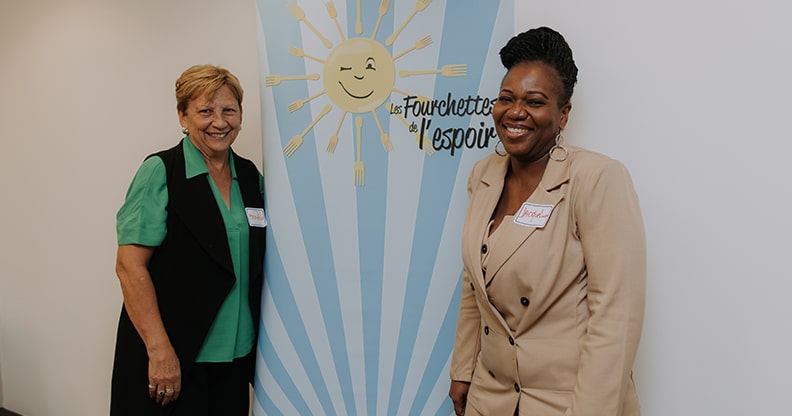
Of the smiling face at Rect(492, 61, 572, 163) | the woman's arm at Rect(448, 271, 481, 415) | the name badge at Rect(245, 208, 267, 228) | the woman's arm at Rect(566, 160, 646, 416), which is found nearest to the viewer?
the woman's arm at Rect(566, 160, 646, 416)

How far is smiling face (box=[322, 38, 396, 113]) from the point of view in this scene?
1.82 m

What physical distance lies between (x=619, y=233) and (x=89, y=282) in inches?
105

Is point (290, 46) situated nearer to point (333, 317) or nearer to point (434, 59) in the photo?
point (434, 59)

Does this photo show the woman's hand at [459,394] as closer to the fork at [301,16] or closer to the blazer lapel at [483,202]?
the blazer lapel at [483,202]

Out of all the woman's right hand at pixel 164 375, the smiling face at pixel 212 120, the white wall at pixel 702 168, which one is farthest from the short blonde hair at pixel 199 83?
the white wall at pixel 702 168

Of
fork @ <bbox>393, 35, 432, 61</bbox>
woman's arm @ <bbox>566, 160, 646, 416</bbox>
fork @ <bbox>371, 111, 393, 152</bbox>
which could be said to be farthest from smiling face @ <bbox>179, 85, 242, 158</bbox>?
woman's arm @ <bbox>566, 160, 646, 416</bbox>

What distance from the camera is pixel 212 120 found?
1907 mm

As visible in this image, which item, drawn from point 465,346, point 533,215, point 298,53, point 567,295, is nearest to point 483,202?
point 533,215

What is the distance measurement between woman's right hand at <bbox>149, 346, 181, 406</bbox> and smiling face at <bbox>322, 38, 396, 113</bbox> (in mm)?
973

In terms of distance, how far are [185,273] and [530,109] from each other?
1203 millimetres

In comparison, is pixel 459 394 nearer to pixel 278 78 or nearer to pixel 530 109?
pixel 530 109

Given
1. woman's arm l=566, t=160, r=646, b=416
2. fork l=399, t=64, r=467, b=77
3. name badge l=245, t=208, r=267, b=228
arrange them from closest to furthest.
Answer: woman's arm l=566, t=160, r=646, b=416, fork l=399, t=64, r=467, b=77, name badge l=245, t=208, r=267, b=228

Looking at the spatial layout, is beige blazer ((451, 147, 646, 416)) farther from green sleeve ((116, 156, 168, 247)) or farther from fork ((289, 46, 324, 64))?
green sleeve ((116, 156, 168, 247))

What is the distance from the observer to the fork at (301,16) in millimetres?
1864
